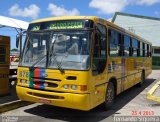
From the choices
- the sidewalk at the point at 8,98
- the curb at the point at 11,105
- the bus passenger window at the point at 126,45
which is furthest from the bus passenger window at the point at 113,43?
the sidewalk at the point at 8,98

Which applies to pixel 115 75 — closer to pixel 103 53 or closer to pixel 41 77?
pixel 103 53

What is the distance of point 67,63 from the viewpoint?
26.0 ft

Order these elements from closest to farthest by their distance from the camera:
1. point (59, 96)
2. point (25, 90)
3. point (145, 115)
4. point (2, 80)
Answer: point (59, 96) < point (25, 90) < point (145, 115) < point (2, 80)

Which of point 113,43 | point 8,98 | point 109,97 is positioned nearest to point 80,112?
point 109,97

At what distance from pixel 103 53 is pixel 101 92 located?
1.14m

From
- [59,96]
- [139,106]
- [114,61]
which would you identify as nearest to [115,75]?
[114,61]

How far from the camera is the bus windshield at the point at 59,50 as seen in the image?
25.9 feet

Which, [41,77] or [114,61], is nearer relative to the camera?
[41,77]

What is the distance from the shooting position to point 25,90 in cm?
847

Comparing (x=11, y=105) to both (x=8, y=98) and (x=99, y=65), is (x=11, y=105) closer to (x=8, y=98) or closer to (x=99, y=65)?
(x=8, y=98)

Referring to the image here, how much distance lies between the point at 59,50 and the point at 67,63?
0.50 metres

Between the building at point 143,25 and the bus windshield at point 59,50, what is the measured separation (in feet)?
117

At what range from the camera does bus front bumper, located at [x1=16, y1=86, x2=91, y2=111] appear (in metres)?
7.63

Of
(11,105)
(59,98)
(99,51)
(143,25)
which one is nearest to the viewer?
(59,98)
